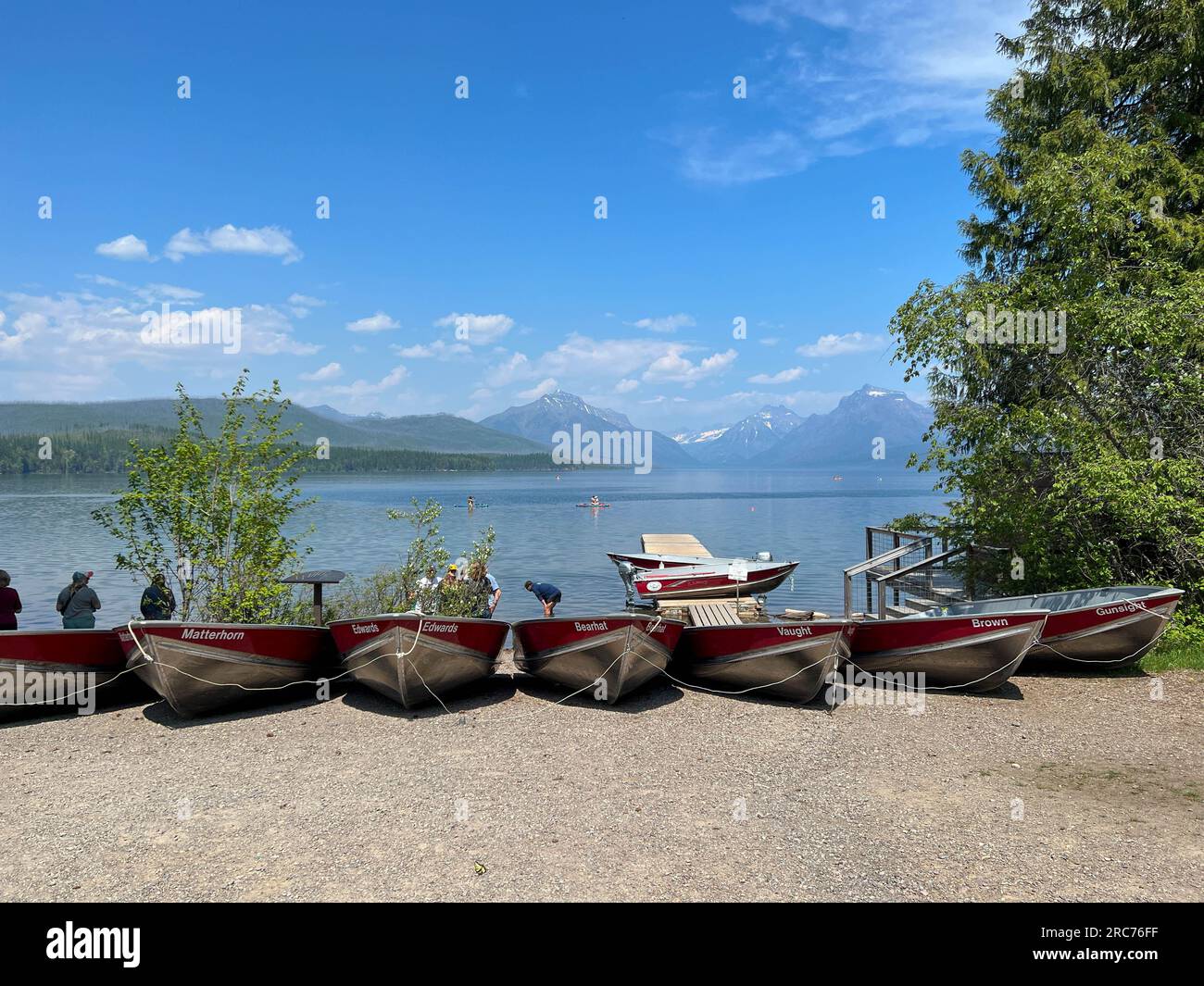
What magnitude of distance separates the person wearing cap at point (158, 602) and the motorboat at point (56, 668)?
5.58 ft

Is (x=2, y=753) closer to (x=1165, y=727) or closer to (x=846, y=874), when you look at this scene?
(x=846, y=874)

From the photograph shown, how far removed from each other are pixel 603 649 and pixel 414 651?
246 cm

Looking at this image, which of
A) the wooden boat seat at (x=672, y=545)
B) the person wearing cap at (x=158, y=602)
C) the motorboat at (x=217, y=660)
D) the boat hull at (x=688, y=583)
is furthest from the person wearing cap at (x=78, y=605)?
Result: the wooden boat seat at (x=672, y=545)

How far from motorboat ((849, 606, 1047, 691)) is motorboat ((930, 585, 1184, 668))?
0.43 meters

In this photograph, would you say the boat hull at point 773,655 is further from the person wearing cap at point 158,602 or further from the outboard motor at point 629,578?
the outboard motor at point 629,578

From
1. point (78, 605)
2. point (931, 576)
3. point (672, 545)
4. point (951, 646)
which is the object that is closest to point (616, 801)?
point (951, 646)

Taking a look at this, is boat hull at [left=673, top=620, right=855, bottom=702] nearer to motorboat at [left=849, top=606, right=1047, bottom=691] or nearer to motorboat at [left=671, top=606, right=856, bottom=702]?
motorboat at [left=671, top=606, right=856, bottom=702]

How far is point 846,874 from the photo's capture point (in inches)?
236

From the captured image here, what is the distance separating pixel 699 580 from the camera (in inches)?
948

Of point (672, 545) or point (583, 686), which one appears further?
point (672, 545)

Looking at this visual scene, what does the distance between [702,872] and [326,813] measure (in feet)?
11.2

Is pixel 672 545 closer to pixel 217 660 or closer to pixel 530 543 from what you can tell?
pixel 530 543

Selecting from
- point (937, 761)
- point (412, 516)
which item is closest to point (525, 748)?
point (937, 761)

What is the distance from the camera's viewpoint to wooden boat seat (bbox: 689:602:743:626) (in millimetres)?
14718
